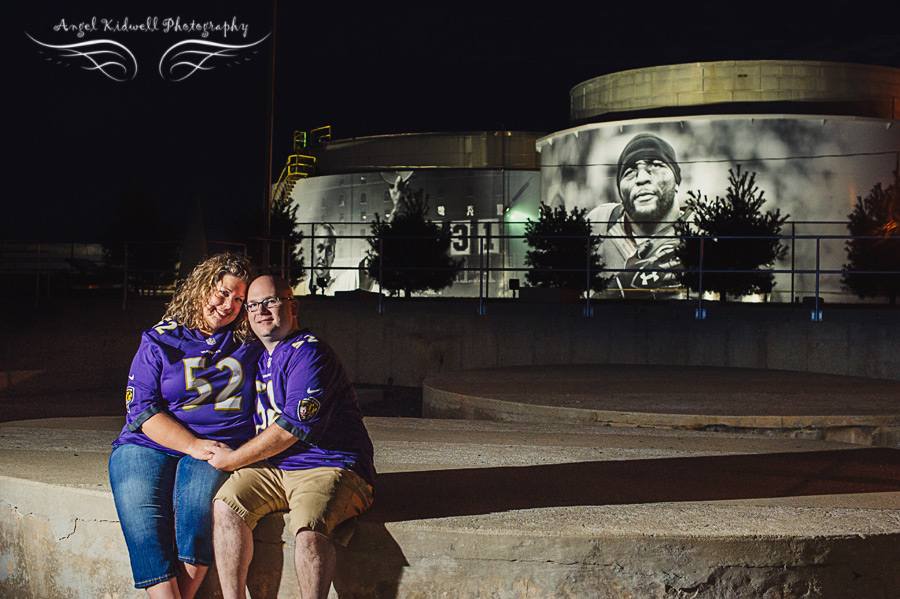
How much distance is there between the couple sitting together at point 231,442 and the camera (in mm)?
3135

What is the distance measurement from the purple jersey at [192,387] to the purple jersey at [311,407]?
7 cm

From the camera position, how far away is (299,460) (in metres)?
3.31


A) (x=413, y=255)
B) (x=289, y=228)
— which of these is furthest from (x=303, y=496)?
(x=289, y=228)

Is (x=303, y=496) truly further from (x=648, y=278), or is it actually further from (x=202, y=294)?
(x=648, y=278)

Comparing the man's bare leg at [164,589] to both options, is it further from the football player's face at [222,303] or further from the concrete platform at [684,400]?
the concrete platform at [684,400]

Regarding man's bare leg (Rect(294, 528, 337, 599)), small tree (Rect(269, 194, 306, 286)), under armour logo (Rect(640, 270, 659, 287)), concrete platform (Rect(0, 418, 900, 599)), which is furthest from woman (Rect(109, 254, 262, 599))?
small tree (Rect(269, 194, 306, 286))

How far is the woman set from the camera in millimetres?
3172

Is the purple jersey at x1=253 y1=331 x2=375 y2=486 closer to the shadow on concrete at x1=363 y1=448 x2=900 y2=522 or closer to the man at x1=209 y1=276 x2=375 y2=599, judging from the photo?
the man at x1=209 y1=276 x2=375 y2=599

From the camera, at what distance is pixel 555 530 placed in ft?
10.6

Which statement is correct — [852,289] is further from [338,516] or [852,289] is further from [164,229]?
[164,229]

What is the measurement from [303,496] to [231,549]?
1.06ft

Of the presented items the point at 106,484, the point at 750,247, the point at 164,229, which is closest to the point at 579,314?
the point at 106,484

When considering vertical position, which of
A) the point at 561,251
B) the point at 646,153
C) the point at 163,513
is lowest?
the point at 163,513

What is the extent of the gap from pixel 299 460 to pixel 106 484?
1.02 m
